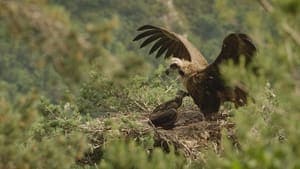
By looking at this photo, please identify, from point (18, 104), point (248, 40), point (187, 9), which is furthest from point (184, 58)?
point (187, 9)

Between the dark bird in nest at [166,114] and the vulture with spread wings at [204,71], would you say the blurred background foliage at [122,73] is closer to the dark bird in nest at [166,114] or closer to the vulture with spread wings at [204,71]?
the vulture with spread wings at [204,71]

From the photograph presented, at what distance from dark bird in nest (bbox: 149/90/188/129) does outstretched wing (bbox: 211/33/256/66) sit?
1.04m

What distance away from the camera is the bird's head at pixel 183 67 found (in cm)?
1107

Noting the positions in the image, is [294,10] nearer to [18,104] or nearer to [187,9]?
[18,104]

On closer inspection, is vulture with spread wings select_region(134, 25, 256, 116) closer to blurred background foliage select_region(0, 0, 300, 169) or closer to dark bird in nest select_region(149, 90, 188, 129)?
dark bird in nest select_region(149, 90, 188, 129)

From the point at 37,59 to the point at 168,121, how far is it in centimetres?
474

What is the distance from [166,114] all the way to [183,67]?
22.5 inches

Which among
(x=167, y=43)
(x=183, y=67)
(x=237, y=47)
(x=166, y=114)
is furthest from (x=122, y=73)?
(x=167, y=43)

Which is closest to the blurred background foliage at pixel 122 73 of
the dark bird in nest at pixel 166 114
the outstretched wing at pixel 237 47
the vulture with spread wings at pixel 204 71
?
the outstretched wing at pixel 237 47

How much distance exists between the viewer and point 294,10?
554 centimetres

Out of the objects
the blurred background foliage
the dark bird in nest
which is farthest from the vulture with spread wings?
the blurred background foliage

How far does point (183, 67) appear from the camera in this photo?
1109cm

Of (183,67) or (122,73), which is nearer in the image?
(122,73)

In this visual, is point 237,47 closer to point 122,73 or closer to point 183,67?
point 183,67
